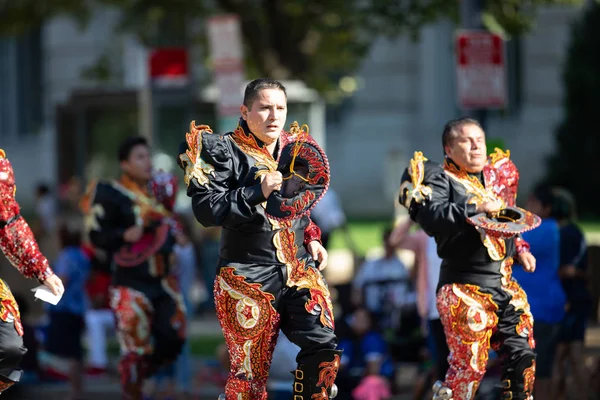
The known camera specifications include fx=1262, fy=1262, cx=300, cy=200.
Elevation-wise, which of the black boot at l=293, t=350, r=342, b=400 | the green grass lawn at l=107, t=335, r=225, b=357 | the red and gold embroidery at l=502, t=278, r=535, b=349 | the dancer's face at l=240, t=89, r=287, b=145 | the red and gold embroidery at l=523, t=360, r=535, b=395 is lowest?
the green grass lawn at l=107, t=335, r=225, b=357

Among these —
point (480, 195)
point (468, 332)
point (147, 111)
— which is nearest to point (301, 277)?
point (468, 332)

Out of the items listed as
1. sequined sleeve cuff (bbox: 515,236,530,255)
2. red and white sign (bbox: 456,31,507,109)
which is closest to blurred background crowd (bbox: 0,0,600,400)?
red and white sign (bbox: 456,31,507,109)

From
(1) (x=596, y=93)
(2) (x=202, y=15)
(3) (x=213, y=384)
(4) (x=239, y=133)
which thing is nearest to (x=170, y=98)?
(2) (x=202, y=15)

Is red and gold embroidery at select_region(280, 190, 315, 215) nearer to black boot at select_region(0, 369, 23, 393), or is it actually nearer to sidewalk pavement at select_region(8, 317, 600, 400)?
black boot at select_region(0, 369, 23, 393)

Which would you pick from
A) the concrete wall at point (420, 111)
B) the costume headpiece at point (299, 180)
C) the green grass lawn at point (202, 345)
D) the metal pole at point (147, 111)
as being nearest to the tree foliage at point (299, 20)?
the metal pole at point (147, 111)

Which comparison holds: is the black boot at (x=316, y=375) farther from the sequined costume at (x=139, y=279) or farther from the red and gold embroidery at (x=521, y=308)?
the sequined costume at (x=139, y=279)

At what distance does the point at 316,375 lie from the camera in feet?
22.9

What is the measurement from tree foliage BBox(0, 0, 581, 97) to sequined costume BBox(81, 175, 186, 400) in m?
4.89

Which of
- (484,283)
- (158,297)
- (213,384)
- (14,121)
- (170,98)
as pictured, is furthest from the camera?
(14,121)

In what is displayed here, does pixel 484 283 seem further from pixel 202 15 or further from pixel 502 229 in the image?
pixel 202 15

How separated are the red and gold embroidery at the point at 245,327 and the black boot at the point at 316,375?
23 centimetres

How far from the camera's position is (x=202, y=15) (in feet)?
59.8

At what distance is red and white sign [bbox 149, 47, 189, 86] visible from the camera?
15406mm

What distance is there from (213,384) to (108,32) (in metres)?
21.1
